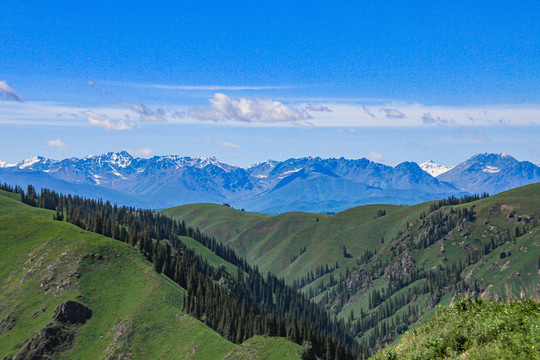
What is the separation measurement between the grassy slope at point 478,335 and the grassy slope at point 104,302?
92791mm

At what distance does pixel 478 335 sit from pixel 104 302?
508ft

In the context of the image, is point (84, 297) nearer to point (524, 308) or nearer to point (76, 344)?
point (76, 344)

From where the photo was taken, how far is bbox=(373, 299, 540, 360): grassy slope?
3672cm

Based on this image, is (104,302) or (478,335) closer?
(478,335)

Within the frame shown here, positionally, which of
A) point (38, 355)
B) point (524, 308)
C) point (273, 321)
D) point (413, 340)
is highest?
point (524, 308)

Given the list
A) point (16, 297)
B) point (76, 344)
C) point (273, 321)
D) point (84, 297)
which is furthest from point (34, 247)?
point (273, 321)

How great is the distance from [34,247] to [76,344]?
63.5m

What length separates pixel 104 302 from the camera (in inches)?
6693

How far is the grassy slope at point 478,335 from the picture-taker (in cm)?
3672

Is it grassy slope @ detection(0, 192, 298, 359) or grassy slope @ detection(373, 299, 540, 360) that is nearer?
grassy slope @ detection(373, 299, 540, 360)

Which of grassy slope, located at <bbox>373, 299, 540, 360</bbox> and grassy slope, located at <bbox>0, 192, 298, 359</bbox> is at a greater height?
grassy slope, located at <bbox>373, 299, 540, 360</bbox>

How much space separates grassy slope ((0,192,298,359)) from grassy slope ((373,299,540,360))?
92.8 m

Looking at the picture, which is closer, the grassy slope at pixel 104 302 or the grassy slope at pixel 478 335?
the grassy slope at pixel 478 335

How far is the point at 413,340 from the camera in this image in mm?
46125
